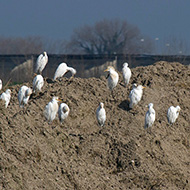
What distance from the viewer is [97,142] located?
38.0 feet

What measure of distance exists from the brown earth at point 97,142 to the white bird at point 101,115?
17cm

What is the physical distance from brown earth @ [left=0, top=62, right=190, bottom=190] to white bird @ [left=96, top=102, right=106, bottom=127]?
17 cm

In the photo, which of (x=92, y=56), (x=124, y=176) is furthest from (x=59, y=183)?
(x=92, y=56)

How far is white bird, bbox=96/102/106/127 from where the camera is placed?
1298 cm

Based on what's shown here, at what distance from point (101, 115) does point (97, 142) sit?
1.46 metres

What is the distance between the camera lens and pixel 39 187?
359 inches

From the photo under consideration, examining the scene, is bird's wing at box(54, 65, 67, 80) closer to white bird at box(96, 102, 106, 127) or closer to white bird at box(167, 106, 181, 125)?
white bird at box(96, 102, 106, 127)

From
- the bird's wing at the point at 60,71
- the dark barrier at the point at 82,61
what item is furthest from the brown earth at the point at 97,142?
the dark barrier at the point at 82,61

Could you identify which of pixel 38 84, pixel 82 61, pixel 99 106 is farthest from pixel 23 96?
pixel 82 61

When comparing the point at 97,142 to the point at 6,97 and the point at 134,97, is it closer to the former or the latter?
the point at 134,97

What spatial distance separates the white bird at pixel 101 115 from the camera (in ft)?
42.6

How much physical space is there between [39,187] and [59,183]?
0.49 m

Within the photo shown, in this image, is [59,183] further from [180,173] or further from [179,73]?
[179,73]

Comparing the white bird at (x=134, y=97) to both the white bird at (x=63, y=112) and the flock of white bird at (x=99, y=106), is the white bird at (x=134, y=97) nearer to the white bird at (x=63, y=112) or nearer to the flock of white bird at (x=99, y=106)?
the flock of white bird at (x=99, y=106)
